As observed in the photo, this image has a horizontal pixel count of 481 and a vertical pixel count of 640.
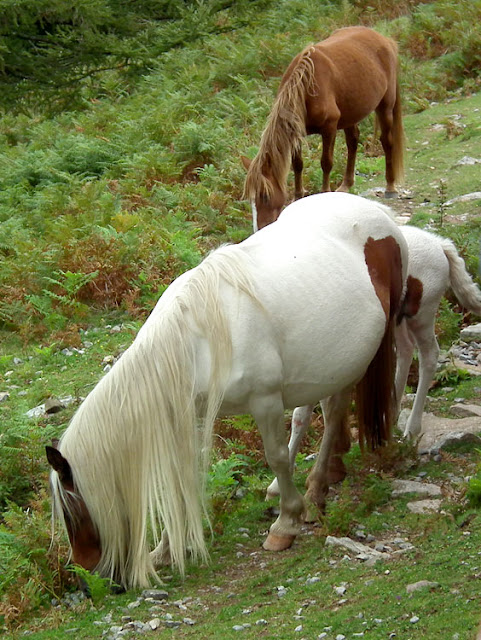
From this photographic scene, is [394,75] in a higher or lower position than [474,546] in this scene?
higher

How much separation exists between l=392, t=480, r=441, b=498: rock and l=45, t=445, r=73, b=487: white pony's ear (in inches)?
72.3

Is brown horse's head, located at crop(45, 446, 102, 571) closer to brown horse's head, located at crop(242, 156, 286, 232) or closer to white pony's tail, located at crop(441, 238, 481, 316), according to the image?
white pony's tail, located at crop(441, 238, 481, 316)

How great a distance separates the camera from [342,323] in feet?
15.4

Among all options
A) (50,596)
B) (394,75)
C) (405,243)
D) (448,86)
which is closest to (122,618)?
(50,596)

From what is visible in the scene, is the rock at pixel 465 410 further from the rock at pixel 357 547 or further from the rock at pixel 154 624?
the rock at pixel 154 624

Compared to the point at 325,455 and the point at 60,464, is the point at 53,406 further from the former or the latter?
the point at 60,464

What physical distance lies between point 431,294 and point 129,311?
3.29 meters

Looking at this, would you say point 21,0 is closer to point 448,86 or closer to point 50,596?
point 50,596

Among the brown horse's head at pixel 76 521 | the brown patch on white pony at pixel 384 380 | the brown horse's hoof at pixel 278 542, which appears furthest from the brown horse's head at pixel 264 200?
the brown horse's head at pixel 76 521

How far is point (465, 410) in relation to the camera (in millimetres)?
6012

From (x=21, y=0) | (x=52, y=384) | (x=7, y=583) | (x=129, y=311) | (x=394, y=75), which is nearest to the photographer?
(x=7, y=583)

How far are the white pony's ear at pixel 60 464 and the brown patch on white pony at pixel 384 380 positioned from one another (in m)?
1.87

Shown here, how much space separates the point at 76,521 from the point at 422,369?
2489 millimetres

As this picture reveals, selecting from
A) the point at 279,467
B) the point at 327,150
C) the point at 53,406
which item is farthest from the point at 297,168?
the point at 279,467
